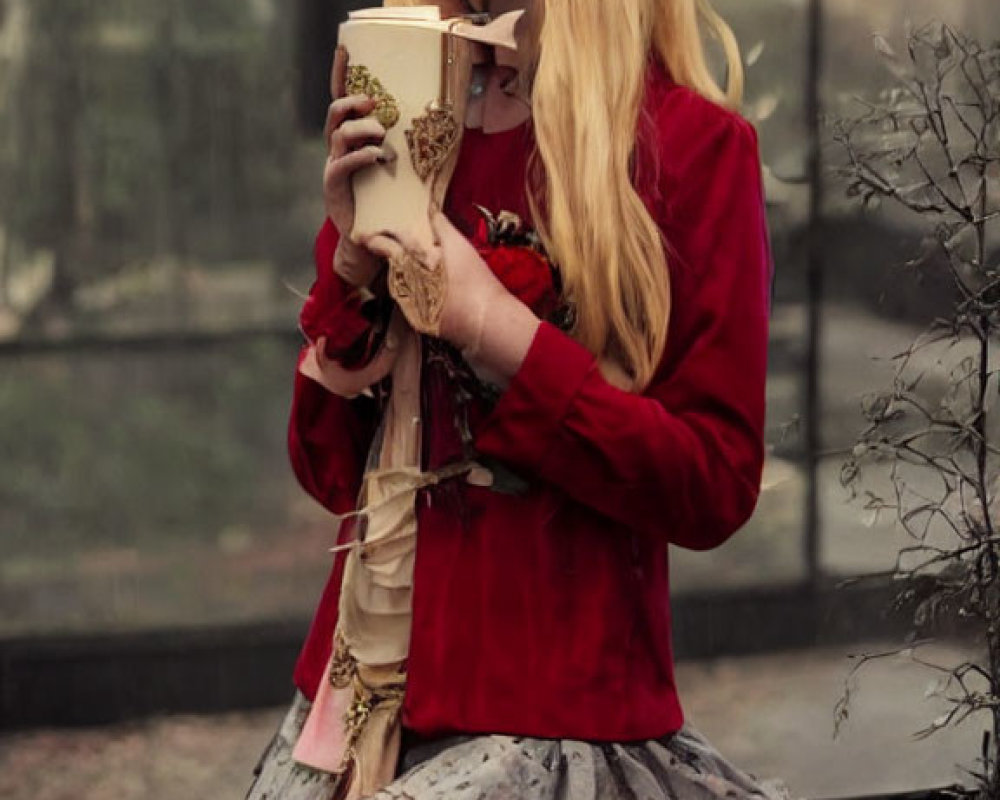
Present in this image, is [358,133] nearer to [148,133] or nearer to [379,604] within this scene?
[379,604]

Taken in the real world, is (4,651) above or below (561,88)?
below

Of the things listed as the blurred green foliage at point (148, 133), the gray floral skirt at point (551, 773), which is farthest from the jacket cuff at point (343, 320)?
the blurred green foliage at point (148, 133)

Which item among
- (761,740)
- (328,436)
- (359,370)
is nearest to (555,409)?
(359,370)

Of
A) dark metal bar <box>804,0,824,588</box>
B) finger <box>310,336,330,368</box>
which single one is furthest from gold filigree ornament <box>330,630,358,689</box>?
dark metal bar <box>804,0,824,588</box>

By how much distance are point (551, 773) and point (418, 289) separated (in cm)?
→ 45

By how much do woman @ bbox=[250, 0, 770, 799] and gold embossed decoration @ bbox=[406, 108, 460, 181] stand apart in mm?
38

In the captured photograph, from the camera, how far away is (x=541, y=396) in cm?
178

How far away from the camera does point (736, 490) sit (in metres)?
1.85

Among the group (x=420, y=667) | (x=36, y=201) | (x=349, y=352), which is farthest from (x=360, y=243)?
(x=36, y=201)

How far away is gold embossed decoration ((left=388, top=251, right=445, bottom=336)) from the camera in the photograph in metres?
1.78

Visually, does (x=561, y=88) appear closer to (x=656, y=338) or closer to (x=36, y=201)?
(x=656, y=338)

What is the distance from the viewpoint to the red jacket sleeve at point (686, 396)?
1.78m

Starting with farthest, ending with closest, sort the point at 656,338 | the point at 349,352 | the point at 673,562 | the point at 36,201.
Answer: the point at 673,562 → the point at 36,201 → the point at 349,352 → the point at 656,338

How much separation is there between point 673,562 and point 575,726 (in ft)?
7.51
